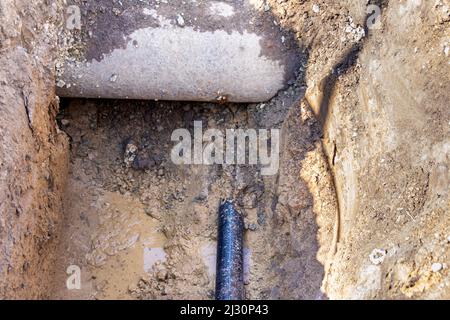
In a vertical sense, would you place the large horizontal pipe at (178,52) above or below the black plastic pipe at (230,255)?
above

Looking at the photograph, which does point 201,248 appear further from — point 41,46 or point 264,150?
point 41,46

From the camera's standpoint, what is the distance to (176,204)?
17.2ft

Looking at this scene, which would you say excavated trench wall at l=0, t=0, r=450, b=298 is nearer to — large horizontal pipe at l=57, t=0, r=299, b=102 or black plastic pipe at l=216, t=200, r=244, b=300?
large horizontal pipe at l=57, t=0, r=299, b=102

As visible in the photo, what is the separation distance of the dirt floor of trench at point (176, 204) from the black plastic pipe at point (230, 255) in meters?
0.12

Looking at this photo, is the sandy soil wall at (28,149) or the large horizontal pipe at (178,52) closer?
the sandy soil wall at (28,149)

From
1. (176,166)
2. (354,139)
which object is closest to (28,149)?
(176,166)

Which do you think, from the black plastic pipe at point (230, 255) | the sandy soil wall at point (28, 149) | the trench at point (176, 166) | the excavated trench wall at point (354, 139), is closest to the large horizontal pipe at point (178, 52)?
the trench at point (176, 166)

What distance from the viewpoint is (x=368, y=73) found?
4.46 metres

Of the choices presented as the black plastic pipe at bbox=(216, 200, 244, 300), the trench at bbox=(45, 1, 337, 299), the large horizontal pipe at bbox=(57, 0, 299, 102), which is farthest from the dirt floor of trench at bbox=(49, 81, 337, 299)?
the large horizontal pipe at bbox=(57, 0, 299, 102)

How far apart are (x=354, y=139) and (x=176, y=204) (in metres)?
1.83

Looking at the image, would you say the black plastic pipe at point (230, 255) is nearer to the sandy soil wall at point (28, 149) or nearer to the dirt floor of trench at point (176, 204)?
the dirt floor of trench at point (176, 204)

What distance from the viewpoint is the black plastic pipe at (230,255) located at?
182 inches

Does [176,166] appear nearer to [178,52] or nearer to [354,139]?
[178,52]
